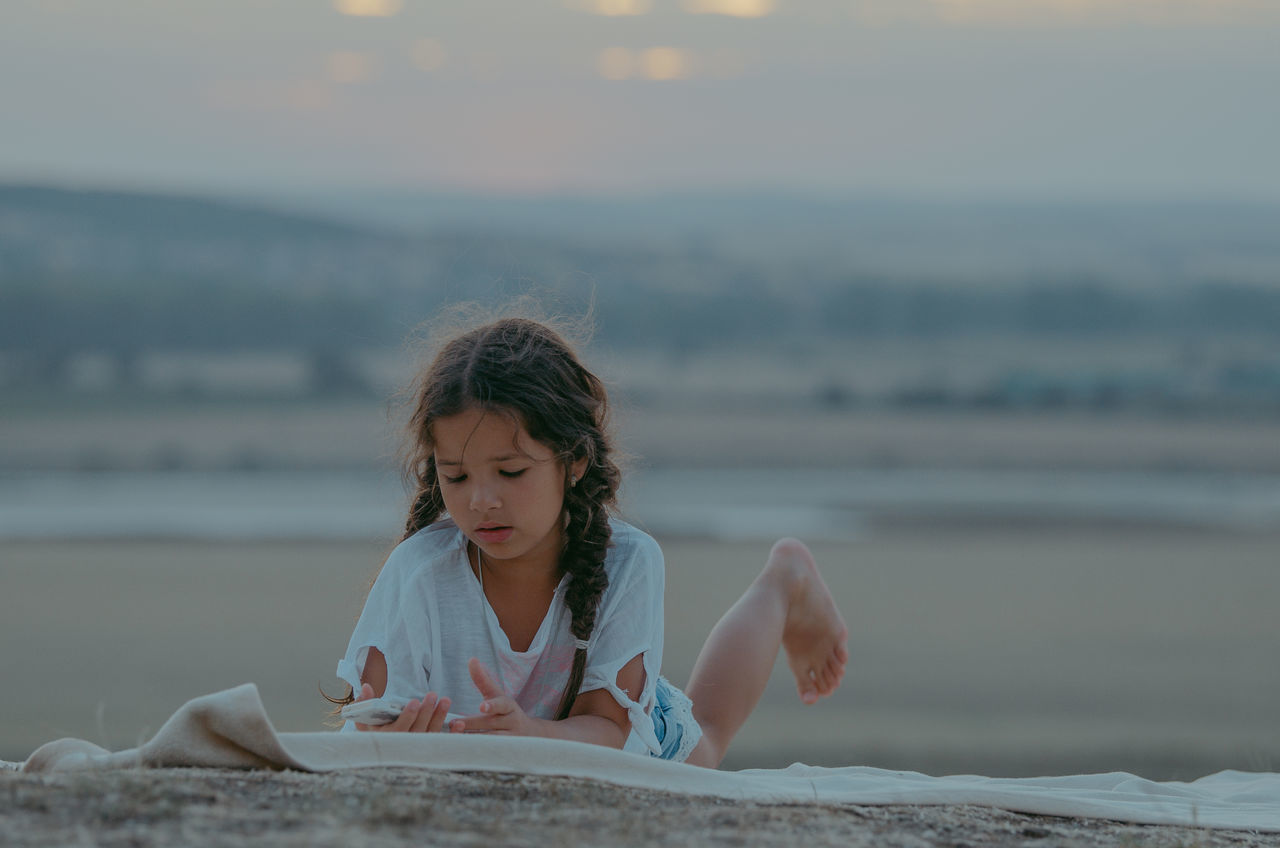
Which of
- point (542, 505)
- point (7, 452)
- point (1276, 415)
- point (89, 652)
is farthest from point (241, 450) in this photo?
point (542, 505)

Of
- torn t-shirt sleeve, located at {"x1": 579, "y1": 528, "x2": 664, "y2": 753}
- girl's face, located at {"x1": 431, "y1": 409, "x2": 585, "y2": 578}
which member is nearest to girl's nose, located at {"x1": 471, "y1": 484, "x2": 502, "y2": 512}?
girl's face, located at {"x1": 431, "y1": 409, "x2": 585, "y2": 578}

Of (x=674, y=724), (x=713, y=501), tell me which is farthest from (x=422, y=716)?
(x=713, y=501)

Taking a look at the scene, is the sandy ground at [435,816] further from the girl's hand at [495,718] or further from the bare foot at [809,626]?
the bare foot at [809,626]

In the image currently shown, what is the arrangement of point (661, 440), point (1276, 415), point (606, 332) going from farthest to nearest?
point (606, 332) < point (1276, 415) < point (661, 440)

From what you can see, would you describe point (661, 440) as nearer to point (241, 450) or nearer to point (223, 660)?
point (241, 450)

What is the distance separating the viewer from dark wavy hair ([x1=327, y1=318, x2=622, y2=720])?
A: 11.3ft

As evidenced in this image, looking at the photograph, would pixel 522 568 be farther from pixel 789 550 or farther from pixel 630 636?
pixel 789 550

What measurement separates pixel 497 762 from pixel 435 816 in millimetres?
440

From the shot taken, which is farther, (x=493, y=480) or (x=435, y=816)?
(x=493, y=480)

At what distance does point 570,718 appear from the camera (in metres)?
3.41

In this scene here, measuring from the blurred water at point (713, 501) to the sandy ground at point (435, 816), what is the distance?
12.3 m

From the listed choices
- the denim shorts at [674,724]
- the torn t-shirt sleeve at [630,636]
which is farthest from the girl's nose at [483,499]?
the denim shorts at [674,724]

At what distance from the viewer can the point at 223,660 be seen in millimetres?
10227

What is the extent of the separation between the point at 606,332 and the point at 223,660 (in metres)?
25.2
